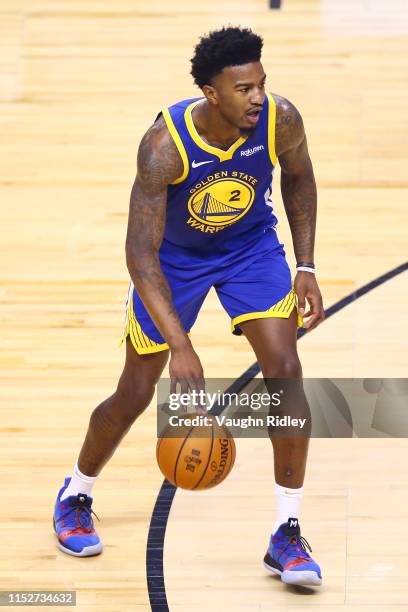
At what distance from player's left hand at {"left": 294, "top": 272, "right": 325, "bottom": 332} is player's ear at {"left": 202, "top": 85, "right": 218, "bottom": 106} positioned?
0.82 m

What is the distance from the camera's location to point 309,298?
212 inches

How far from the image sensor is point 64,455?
20.9 feet

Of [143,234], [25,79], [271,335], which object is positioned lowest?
[25,79]

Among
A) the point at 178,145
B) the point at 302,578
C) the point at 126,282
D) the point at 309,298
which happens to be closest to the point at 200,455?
the point at 302,578

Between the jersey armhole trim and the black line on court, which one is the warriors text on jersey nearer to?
the jersey armhole trim

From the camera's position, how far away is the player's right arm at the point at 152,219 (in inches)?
197

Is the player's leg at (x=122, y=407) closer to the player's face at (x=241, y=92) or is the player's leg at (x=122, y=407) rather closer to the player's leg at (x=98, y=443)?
the player's leg at (x=98, y=443)

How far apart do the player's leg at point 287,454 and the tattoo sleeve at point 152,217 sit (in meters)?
0.40

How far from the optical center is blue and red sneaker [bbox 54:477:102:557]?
562 centimetres

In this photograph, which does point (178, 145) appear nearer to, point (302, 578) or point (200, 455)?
point (200, 455)

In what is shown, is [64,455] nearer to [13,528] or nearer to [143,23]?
[13,528]

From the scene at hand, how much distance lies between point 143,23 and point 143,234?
23.5ft

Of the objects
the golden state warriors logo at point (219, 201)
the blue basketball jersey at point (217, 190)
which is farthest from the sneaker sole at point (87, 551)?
the golden state warriors logo at point (219, 201)

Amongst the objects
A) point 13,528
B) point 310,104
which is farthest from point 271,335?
point 310,104
